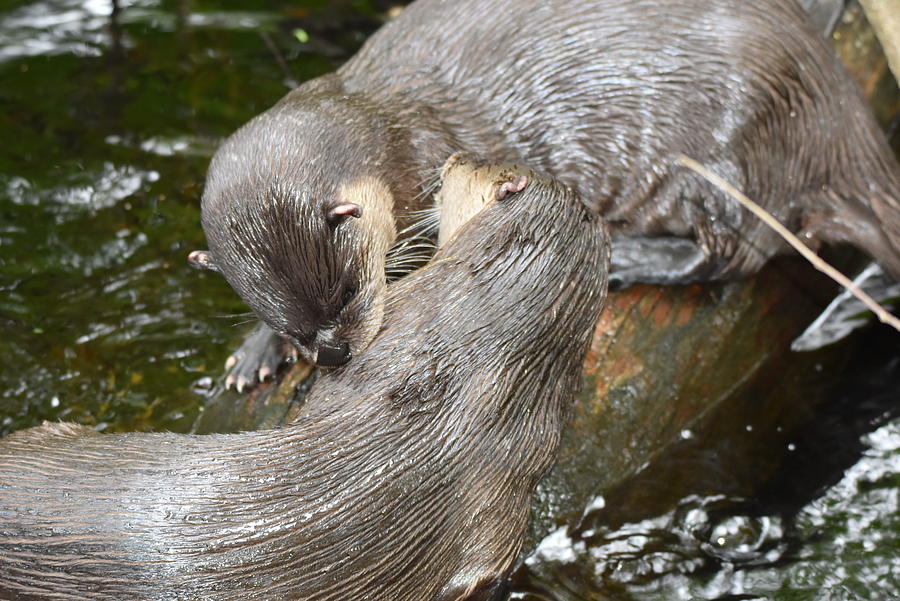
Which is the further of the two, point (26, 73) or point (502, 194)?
point (26, 73)

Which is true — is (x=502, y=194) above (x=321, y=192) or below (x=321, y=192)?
above

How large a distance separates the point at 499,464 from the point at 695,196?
1.24 meters

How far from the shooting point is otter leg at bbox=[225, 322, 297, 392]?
8.77ft

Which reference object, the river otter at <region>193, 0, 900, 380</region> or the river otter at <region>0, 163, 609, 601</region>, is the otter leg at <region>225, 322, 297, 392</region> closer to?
the river otter at <region>193, 0, 900, 380</region>

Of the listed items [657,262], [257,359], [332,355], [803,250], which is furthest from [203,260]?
[803,250]

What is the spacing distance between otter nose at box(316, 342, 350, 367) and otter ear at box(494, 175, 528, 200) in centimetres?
50

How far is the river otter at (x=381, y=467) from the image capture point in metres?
1.74

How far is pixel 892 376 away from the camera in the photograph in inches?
128

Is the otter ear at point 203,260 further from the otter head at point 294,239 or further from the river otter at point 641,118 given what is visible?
the river otter at point 641,118

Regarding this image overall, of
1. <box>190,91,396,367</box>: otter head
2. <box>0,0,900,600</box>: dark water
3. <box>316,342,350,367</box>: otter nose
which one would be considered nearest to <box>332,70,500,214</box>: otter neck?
<box>190,91,396,367</box>: otter head

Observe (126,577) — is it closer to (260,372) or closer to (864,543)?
(260,372)

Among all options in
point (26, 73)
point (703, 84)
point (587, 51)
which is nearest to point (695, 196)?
point (703, 84)

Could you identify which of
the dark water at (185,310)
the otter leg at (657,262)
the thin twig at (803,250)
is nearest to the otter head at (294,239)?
the dark water at (185,310)

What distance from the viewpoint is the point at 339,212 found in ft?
7.86
